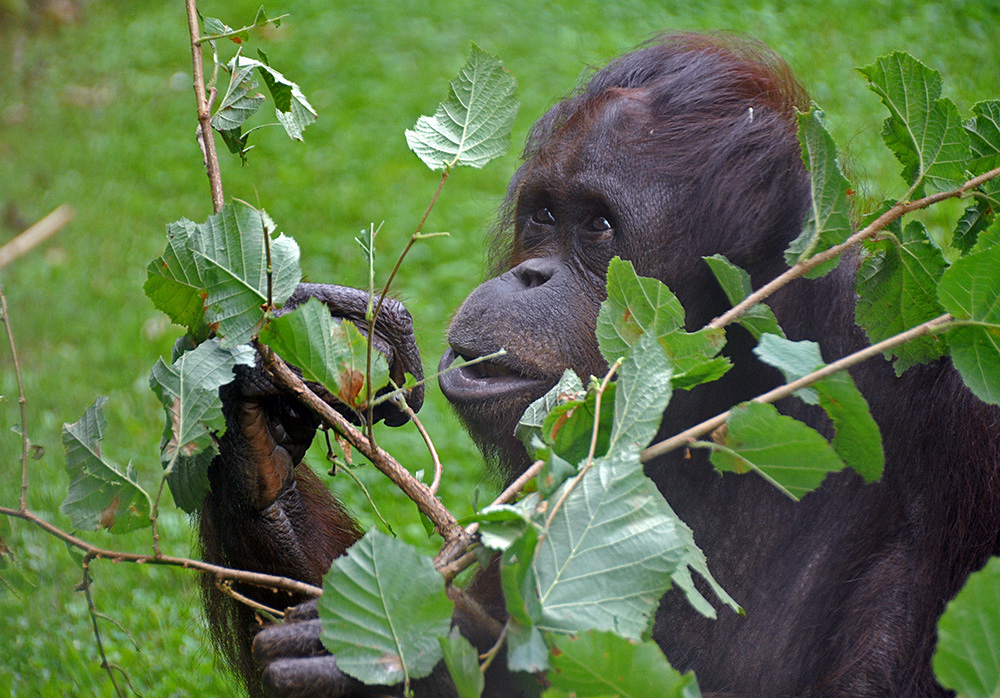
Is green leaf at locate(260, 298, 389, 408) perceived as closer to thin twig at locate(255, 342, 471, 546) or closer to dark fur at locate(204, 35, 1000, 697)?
thin twig at locate(255, 342, 471, 546)

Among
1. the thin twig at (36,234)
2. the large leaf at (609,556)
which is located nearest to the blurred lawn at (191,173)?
the thin twig at (36,234)

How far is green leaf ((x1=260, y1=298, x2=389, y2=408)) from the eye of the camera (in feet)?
5.53

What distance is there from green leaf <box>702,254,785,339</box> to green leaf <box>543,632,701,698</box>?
2.42 ft

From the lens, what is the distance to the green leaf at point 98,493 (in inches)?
71.1

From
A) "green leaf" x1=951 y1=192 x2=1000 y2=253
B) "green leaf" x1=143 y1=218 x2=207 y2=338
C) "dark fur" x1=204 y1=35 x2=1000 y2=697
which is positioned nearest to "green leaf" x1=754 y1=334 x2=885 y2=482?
"dark fur" x1=204 y1=35 x2=1000 y2=697

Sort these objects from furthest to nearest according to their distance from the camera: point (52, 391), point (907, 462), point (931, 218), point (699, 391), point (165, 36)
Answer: point (165, 36), point (931, 218), point (52, 391), point (699, 391), point (907, 462)

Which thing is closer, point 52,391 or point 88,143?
point 52,391

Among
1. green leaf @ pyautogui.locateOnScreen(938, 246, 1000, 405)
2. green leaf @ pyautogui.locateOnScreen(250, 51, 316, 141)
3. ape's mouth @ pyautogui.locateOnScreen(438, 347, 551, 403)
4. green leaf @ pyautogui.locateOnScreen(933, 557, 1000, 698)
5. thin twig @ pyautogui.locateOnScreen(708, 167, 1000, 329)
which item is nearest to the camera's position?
green leaf @ pyautogui.locateOnScreen(933, 557, 1000, 698)

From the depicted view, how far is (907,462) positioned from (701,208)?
0.75m

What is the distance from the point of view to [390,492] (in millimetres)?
4348

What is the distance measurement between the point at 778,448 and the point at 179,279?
3.56 feet

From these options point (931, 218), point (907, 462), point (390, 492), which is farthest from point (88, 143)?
point (907, 462)

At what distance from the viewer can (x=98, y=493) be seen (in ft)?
5.95

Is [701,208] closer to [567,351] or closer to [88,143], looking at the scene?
[567,351]
